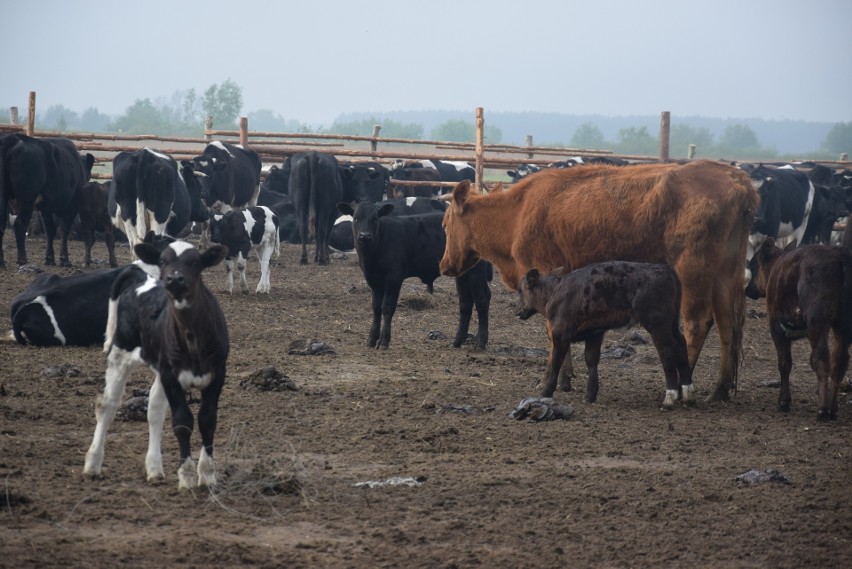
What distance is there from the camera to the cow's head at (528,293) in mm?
9656

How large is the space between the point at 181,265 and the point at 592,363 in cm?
424

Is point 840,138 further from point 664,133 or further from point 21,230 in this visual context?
point 21,230

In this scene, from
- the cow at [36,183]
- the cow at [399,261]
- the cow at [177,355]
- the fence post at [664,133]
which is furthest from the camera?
the fence post at [664,133]

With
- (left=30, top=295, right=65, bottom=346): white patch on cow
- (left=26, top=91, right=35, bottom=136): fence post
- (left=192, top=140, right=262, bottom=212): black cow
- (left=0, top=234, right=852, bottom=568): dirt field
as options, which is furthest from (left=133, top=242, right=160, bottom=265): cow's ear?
(left=26, top=91, right=35, bottom=136): fence post

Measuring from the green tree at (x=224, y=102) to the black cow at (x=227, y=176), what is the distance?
11130cm

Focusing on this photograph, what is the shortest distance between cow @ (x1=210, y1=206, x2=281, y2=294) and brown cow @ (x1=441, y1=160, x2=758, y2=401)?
5484 mm

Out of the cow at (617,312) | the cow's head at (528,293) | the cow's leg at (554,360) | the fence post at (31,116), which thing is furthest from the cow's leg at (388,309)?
the fence post at (31,116)

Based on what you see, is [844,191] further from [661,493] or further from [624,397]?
[661,493]

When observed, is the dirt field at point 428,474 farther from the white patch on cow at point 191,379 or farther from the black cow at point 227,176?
the black cow at point 227,176

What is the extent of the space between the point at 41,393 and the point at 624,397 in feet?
16.1

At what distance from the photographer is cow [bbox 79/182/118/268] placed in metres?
17.5

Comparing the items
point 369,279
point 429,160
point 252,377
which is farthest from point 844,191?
point 252,377

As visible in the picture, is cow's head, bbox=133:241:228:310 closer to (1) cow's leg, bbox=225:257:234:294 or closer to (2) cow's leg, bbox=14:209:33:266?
(1) cow's leg, bbox=225:257:234:294

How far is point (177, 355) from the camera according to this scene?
627 centimetres
